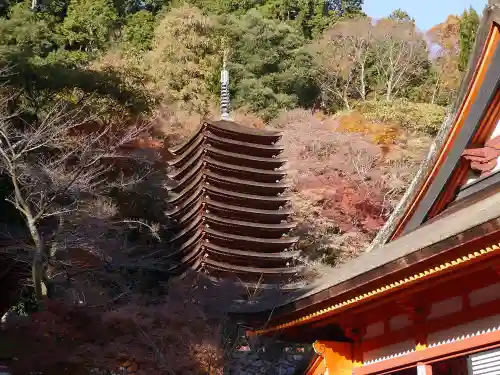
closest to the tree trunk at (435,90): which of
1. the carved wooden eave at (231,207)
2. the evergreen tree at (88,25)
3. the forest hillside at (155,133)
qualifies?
the forest hillside at (155,133)

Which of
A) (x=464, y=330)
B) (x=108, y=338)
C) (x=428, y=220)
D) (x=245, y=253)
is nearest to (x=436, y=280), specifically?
(x=464, y=330)

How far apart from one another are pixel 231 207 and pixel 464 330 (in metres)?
12.4

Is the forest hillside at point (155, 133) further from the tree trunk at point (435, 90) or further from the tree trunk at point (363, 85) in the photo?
the tree trunk at point (363, 85)

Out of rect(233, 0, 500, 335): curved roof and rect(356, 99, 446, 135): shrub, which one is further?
rect(356, 99, 446, 135): shrub

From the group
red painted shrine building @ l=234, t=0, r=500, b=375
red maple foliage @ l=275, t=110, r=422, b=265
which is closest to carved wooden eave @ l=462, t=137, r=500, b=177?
red painted shrine building @ l=234, t=0, r=500, b=375

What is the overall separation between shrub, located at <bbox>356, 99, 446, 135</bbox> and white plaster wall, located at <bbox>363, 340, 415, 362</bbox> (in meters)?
19.7

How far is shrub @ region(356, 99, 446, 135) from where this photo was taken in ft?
81.4

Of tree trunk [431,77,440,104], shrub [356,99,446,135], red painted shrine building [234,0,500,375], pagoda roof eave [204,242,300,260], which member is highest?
tree trunk [431,77,440,104]

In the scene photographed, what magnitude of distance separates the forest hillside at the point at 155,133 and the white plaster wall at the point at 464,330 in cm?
444

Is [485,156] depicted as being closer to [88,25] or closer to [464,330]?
[464,330]

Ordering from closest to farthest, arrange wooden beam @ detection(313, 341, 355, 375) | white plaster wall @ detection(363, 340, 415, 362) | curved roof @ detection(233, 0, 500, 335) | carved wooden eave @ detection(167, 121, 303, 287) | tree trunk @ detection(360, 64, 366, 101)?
1. curved roof @ detection(233, 0, 500, 335)
2. white plaster wall @ detection(363, 340, 415, 362)
3. wooden beam @ detection(313, 341, 355, 375)
4. carved wooden eave @ detection(167, 121, 303, 287)
5. tree trunk @ detection(360, 64, 366, 101)

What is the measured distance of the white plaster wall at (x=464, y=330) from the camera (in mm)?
4375

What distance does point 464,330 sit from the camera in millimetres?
4617

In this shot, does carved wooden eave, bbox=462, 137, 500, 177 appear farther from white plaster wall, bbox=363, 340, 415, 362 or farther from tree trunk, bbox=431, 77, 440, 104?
tree trunk, bbox=431, 77, 440, 104
